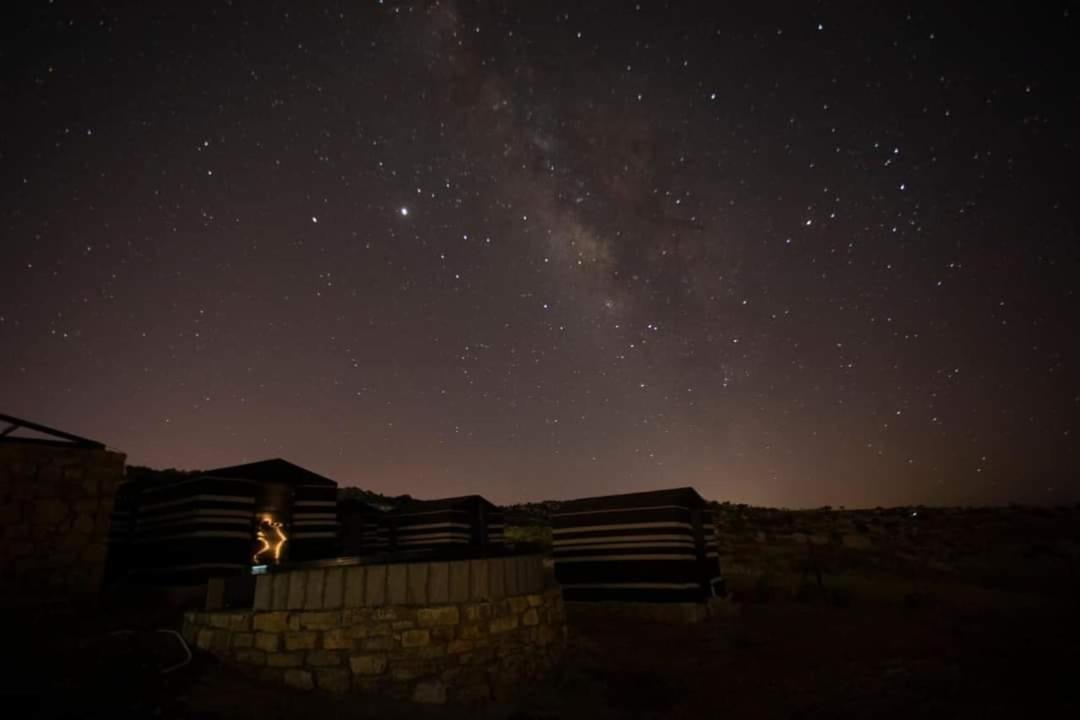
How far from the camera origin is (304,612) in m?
7.42

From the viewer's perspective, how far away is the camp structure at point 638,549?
47.0ft

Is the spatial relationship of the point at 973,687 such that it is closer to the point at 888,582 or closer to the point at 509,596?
the point at 509,596

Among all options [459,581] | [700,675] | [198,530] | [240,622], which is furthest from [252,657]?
[198,530]

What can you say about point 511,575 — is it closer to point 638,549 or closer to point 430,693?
point 430,693

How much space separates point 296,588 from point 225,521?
8513mm

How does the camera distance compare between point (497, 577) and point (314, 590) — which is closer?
point (314, 590)

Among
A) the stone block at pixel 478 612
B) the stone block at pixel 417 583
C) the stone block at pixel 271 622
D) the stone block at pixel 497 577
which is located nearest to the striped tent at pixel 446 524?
the stone block at pixel 497 577

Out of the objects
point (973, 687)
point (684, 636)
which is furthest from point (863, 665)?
point (684, 636)

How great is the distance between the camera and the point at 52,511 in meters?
10.4

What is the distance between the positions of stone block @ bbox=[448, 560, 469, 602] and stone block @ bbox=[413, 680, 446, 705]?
3.63 ft

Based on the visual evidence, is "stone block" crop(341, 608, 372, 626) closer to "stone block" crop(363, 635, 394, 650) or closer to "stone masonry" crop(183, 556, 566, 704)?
"stone masonry" crop(183, 556, 566, 704)

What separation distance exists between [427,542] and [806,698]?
17951 mm

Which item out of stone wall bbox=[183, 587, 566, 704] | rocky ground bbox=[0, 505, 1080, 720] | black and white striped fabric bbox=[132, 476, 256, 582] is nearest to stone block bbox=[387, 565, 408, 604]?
stone wall bbox=[183, 587, 566, 704]

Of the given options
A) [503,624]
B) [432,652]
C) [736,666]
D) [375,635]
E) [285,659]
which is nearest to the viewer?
[285,659]
